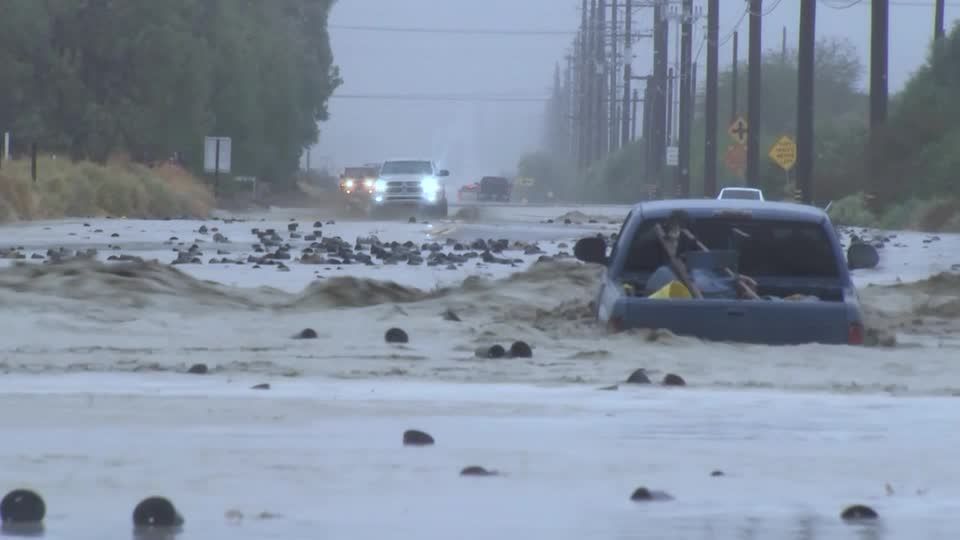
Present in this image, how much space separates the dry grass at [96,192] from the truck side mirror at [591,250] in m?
32.8

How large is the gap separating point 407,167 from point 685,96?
26193mm

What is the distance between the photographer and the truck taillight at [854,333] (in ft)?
46.4

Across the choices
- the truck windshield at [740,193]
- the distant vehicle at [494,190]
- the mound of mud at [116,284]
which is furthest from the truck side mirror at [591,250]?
the distant vehicle at [494,190]

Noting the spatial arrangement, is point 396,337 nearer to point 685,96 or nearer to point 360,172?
point 685,96

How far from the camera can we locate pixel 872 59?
5966 cm

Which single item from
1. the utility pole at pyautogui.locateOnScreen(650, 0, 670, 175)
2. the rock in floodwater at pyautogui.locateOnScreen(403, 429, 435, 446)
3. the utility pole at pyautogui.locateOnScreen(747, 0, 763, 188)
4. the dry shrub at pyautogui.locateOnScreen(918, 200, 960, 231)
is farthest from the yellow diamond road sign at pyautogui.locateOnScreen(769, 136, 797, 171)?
the rock in floodwater at pyautogui.locateOnScreen(403, 429, 435, 446)

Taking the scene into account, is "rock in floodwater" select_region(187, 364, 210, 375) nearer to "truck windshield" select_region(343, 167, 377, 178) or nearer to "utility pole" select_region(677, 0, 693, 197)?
"utility pole" select_region(677, 0, 693, 197)

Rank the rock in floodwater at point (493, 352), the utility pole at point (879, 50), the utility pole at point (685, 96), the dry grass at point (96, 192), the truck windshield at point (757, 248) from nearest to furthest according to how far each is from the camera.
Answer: the rock in floodwater at point (493, 352) → the truck windshield at point (757, 248) → the dry grass at point (96, 192) → the utility pole at point (879, 50) → the utility pole at point (685, 96)

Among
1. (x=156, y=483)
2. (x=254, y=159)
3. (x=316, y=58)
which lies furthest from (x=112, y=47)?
(x=156, y=483)

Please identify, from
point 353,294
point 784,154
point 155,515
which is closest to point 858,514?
point 155,515

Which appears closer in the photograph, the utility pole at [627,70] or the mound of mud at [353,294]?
the mound of mud at [353,294]

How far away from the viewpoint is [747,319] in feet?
46.7

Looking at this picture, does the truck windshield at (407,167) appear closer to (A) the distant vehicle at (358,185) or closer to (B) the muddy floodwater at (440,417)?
(A) the distant vehicle at (358,185)

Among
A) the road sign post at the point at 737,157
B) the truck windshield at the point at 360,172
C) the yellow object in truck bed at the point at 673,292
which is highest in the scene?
the road sign post at the point at 737,157
